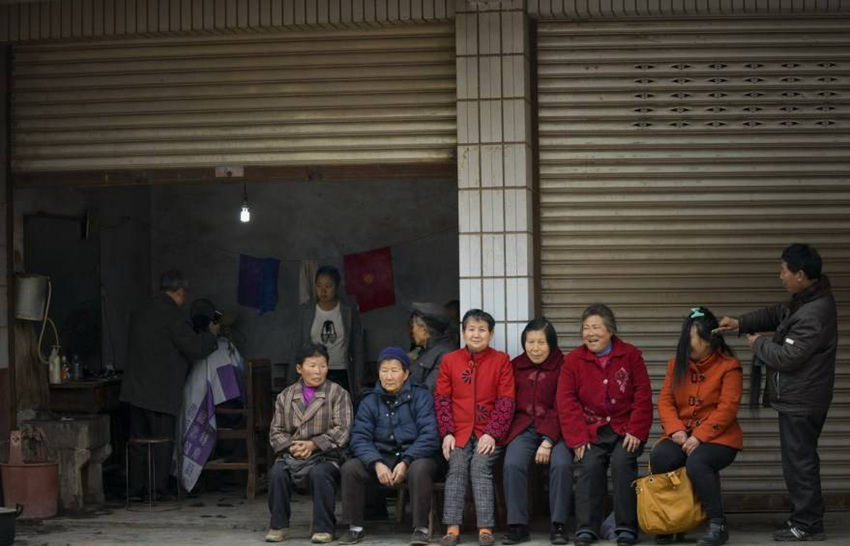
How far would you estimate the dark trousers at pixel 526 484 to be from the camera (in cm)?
823

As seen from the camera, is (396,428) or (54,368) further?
(54,368)

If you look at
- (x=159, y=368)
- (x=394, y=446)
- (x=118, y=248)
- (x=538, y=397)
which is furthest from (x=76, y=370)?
(x=538, y=397)

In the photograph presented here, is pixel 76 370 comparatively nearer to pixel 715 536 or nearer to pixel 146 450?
pixel 146 450

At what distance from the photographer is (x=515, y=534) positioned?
8.27 m

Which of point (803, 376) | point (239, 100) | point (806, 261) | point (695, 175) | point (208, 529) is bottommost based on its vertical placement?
point (208, 529)

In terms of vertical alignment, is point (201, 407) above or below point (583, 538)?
above

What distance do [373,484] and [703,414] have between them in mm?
2154

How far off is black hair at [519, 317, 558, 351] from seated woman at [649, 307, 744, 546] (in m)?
0.76

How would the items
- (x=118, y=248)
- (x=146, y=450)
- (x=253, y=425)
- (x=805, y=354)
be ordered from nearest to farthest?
1. (x=805, y=354)
2. (x=146, y=450)
3. (x=253, y=425)
4. (x=118, y=248)

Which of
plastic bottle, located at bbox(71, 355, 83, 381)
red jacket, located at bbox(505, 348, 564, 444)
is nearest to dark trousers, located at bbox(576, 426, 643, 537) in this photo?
red jacket, located at bbox(505, 348, 564, 444)

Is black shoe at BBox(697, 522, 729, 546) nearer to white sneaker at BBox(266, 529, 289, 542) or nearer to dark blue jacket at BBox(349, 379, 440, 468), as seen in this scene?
dark blue jacket at BBox(349, 379, 440, 468)

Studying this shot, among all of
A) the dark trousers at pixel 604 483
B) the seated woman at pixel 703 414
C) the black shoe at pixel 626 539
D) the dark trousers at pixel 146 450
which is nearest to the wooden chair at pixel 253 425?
the dark trousers at pixel 146 450

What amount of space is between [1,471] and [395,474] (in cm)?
306

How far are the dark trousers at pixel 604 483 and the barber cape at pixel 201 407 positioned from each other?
12.4ft
